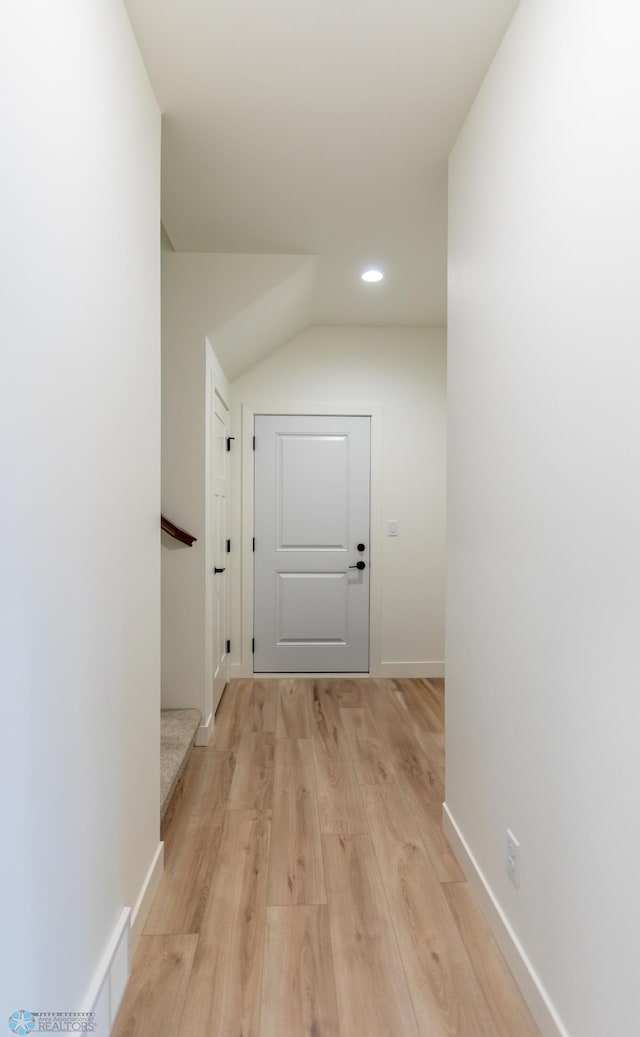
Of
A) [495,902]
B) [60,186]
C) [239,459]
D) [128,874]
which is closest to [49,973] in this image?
[128,874]

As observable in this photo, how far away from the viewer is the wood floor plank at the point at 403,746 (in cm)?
240

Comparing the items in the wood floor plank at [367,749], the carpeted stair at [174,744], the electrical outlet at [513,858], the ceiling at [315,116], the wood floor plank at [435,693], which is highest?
the ceiling at [315,116]

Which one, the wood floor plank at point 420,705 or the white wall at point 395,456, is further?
the white wall at point 395,456

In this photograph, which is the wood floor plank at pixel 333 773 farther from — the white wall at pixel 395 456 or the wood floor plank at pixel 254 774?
the white wall at pixel 395 456

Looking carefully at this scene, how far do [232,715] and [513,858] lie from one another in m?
2.12

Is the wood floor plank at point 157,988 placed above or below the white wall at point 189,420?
below

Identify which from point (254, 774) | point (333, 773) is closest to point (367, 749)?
point (333, 773)

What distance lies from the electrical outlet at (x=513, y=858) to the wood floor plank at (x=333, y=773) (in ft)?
2.44

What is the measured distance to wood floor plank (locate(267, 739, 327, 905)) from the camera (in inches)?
68.1

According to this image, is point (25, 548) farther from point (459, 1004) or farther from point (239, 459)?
point (239, 459)

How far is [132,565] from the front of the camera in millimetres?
1490

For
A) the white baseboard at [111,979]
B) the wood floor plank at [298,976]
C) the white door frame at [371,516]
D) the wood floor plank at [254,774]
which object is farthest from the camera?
the white door frame at [371,516]

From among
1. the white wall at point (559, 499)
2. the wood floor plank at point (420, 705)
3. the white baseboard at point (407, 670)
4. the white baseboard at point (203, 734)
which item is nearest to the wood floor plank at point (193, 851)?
the white baseboard at point (203, 734)

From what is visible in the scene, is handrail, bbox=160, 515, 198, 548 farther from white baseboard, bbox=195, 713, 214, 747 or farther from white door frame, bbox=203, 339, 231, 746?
white baseboard, bbox=195, 713, 214, 747
